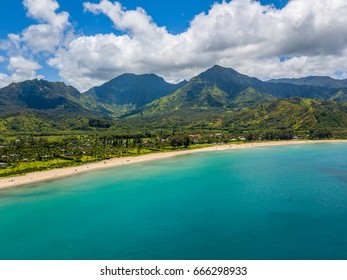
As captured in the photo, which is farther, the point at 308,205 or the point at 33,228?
the point at 308,205

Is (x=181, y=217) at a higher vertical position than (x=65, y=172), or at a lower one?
lower

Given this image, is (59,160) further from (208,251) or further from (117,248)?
(208,251)

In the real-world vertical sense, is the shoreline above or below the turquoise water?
above

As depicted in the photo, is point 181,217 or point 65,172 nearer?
point 181,217

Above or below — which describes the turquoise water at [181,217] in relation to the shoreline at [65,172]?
below

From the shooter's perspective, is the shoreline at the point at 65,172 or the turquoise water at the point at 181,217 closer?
the turquoise water at the point at 181,217

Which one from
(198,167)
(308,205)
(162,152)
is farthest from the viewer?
(162,152)

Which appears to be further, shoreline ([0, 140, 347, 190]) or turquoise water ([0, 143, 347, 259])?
shoreline ([0, 140, 347, 190])

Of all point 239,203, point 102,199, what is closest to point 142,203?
point 102,199
